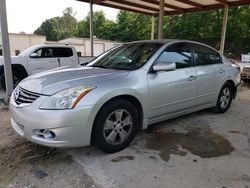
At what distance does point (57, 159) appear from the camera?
288 centimetres

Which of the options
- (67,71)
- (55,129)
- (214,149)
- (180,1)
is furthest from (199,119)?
(180,1)

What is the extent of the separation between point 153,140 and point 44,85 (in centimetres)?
177

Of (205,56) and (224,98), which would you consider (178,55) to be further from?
(224,98)

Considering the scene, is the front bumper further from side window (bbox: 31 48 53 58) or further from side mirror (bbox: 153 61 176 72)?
side window (bbox: 31 48 53 58)

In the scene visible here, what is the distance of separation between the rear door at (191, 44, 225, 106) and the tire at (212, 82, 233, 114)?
226mm

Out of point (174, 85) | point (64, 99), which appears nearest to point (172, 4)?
point (174, 85)

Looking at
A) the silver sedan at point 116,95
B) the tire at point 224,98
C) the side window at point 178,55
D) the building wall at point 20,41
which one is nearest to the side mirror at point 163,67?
the silver sedan at point 116,95

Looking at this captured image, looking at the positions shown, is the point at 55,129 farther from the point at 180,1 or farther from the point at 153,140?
the point at 180,1

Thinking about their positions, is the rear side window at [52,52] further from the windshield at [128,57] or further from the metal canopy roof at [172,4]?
the windshield at [128,57]

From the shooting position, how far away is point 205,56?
172 inches

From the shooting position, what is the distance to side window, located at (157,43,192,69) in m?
3.60

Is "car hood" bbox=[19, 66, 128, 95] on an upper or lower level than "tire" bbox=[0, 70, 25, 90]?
upper

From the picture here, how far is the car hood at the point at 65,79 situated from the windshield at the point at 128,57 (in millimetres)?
305

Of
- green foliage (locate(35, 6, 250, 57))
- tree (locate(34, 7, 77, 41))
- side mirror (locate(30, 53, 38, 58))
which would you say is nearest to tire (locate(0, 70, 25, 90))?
side mirror (locate(30, 53, 38, 58))
